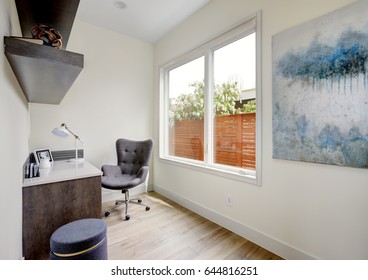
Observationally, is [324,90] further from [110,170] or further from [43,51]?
[110,170]

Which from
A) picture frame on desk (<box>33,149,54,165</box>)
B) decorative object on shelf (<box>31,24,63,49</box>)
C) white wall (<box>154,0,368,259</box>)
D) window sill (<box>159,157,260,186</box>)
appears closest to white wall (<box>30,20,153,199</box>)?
picture frame on desk (<box>33,149,54,165</box>)

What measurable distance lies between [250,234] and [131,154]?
6.83 feet

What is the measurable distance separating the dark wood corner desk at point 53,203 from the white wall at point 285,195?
1.39 metres

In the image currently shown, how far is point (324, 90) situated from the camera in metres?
1.42

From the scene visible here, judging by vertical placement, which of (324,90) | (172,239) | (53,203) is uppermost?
(324,90)

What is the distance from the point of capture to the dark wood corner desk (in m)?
1.55

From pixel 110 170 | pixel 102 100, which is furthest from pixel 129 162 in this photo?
pixel 102 100

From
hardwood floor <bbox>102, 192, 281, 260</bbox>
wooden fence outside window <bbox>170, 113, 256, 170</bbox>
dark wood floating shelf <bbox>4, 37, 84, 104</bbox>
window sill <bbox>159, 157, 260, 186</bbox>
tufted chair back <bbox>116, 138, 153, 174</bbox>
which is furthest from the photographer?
tufted chair back <bbox>116, 138, 153, 174</bbox>

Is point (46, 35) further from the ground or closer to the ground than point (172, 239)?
further from the ground

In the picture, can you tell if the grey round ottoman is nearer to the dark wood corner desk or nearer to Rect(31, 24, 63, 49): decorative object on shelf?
the dark wood corner desk

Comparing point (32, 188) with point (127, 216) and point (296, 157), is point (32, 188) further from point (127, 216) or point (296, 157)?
point (296, 157)

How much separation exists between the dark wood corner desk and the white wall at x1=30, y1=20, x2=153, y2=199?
1.07m
